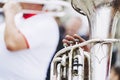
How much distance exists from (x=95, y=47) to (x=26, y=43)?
0.42 meters

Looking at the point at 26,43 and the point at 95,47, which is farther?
the point at 26,43

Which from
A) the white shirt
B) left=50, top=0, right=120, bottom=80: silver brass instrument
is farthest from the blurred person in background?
left=50, top=0, right=120, bottom=80: silver brass instrument

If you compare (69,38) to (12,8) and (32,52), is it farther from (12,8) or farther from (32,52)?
(12,8)

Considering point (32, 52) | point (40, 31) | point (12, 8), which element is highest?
point (12, 8)

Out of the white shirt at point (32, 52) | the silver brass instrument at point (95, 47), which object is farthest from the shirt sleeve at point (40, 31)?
the silver brass instrument at point (95, 47)

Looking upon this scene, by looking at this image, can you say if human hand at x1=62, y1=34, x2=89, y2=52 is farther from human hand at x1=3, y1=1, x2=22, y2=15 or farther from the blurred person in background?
human hand at x1=3, y1=1, x2=22, y2=15

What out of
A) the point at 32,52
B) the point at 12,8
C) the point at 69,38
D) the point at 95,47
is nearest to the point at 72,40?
the point at 69,38

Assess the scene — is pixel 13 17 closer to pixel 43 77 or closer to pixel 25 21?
pixel 25 21

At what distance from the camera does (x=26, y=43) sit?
1.76 m

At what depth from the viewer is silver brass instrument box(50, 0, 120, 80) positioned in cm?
162

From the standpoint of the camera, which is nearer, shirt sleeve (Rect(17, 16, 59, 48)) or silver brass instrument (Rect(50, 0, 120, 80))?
silver brass instrument (Rect(50, 0, 120, 80))

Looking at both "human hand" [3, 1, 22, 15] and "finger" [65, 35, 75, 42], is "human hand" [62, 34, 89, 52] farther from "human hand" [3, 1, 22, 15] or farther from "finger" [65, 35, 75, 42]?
"human hand" [3, 1, 22, 15]

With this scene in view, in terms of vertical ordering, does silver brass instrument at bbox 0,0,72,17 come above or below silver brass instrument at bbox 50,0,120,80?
above

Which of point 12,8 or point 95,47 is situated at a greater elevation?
point 12,8
